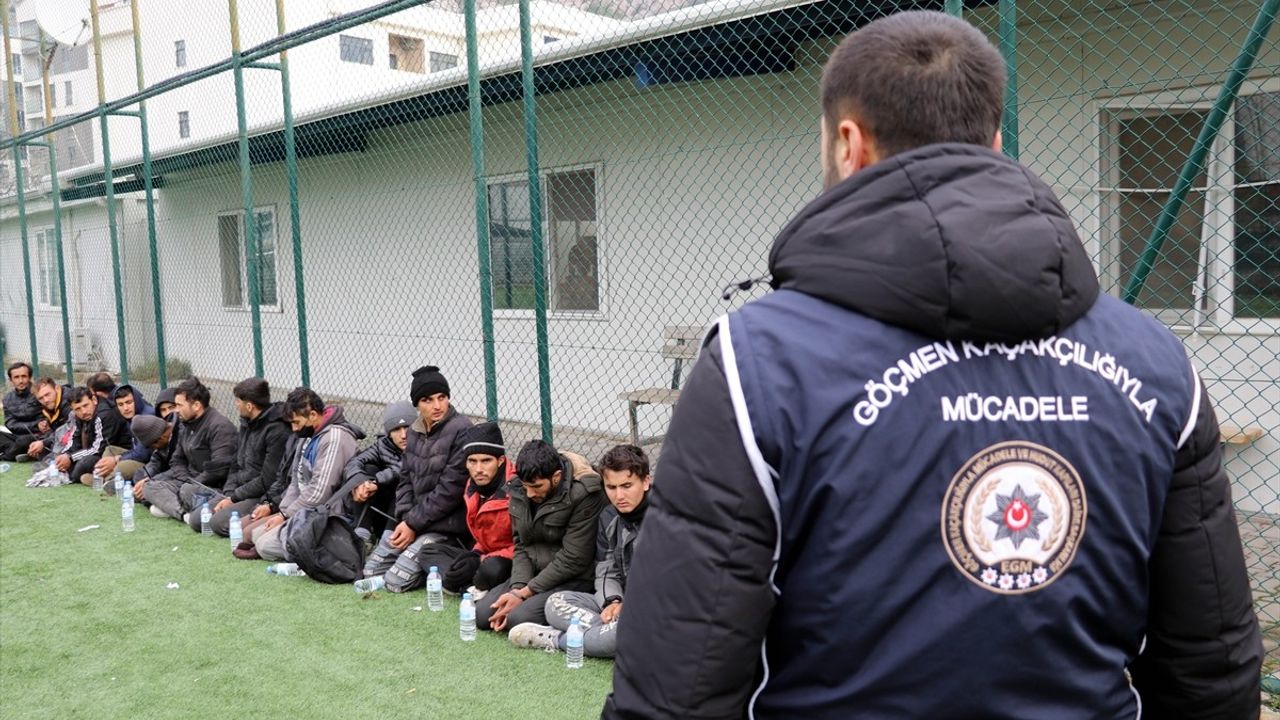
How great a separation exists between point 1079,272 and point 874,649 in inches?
17.9

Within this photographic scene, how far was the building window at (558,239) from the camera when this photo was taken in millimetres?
7574

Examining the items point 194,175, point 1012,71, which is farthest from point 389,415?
point 194,175

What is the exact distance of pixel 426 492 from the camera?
5.45 m

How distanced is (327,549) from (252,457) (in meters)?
1.77

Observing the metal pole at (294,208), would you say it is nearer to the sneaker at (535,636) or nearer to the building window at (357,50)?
the sneaker at (535,636)

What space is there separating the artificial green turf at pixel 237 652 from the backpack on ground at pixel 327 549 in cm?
9

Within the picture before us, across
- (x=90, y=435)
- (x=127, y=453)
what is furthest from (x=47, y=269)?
(x=127, y=453)

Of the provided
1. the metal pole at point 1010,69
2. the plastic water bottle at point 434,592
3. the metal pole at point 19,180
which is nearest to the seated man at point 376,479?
the plastic water bottle at point 434,592

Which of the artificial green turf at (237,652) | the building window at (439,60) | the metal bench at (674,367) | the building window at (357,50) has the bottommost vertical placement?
the artificial green turf at (237,652)

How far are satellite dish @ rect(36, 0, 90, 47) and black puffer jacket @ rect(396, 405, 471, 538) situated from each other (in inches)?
337

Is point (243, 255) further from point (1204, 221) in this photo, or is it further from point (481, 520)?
point (1204, 221)

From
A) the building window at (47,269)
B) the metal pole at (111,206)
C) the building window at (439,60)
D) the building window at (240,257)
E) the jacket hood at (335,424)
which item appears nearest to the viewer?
the jacket hood at (335,424)

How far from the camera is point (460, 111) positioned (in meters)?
7.82

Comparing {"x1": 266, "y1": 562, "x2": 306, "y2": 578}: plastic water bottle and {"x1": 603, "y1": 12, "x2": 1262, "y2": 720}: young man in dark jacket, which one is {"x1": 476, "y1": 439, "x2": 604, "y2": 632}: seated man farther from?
{"x1": 603, "y1": 12, "x2": 1262, "y2": 720}: young man in dark jacket
